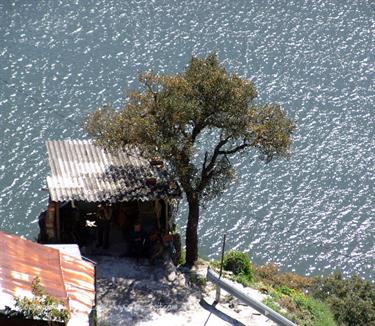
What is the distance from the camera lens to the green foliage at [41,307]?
55.7 ft

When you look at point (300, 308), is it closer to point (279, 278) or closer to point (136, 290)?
point (136, 290)

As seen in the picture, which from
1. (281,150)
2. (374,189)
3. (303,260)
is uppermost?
(281,150)

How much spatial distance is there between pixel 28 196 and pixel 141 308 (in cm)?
1527

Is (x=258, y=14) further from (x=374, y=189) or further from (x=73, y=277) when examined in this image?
(x=73, y=277)

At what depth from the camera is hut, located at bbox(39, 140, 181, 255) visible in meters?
29.5

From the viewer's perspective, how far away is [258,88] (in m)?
52.2

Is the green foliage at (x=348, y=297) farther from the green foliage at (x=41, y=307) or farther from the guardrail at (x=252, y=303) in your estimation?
the green foliage at (x=41, y=307)

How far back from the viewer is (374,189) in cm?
4531

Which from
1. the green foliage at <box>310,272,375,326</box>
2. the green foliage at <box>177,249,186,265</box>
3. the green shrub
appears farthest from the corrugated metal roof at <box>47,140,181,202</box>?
the green foliage at <box>310,272,375,326</box>

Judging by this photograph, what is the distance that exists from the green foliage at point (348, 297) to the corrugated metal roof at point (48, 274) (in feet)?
44.7

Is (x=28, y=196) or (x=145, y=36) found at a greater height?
(x=145, y=36)

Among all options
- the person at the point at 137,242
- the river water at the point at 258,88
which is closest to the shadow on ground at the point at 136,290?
the person at the point at 137,242

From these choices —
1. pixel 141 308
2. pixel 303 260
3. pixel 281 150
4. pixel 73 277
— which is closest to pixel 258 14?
pixel 303 260

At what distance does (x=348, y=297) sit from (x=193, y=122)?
9969 mm
